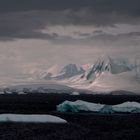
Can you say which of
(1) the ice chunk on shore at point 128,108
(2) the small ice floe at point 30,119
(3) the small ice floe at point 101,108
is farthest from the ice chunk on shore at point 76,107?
(2) the small ice floe at point 30,119

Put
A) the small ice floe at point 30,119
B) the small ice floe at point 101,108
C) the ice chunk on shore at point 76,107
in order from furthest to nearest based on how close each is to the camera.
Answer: the ice chunk on shore at point 76,107
the small ice floe at point 101,108
the small ice floe at point 30,119

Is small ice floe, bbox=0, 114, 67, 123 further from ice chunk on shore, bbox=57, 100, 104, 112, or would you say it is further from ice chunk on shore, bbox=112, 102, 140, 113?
ice chunk on shore, bbox=112, 102, 140, 113

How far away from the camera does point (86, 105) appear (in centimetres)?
5403

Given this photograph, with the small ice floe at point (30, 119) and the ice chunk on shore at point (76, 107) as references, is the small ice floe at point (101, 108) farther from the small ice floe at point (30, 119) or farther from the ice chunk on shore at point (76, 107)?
the small ice floe at point (30, 119)

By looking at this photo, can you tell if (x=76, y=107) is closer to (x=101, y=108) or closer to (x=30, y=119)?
(x=101, y=108)

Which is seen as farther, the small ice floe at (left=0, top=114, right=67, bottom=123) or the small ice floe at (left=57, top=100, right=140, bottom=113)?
the small ice floe at (left=57, top=100, right=140, bottom=113)

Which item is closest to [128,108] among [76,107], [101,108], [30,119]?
[101,108]

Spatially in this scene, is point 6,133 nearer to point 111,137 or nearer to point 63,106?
point 111,137

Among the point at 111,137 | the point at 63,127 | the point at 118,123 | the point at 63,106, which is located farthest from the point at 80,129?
the point at 63,106

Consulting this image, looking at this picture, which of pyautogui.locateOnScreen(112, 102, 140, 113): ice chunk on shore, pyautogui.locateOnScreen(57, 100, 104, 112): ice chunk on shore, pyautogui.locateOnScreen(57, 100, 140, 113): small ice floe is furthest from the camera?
pyautogui.locateOnScreen(57, 100, 104, 112): ice chunk on shore

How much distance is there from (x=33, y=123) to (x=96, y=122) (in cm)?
607

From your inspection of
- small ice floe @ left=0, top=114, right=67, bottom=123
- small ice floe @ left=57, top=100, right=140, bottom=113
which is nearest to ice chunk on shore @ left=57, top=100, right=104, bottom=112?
small ice floe @ left=57, top=100, right=140, bottom=113

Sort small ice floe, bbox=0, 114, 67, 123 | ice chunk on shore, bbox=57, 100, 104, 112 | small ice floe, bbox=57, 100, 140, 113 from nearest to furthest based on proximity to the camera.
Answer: small ice floe, bbox=0, 114, 67, 123 → small ice floe, bbox=57, 100, 140, 113 → ice chunk on shore, bbox=57, 100, 104, 112

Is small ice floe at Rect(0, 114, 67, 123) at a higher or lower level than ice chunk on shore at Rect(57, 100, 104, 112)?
lower
